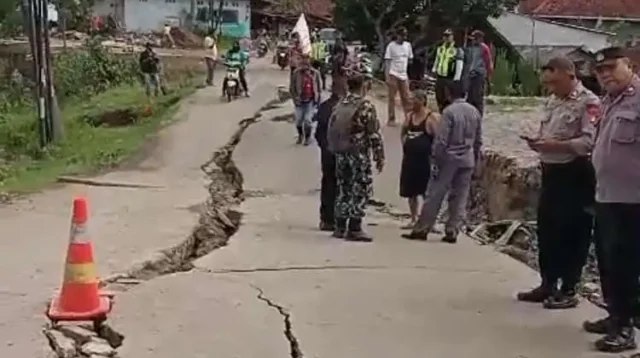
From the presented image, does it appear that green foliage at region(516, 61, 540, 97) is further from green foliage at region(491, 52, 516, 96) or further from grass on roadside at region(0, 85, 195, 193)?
grass on roadside at region(0, 85, 195, 193)

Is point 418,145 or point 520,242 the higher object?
point 418,145

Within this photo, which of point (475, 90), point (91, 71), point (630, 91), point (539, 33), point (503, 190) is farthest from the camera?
point (91, 71)

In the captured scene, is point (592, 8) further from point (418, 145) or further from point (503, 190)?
point (418, 145)

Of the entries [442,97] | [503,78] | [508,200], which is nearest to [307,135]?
[508,200]

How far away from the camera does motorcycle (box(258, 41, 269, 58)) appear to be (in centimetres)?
5004

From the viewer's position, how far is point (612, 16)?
3859 cm

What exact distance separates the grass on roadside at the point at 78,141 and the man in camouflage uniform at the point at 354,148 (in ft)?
15.6

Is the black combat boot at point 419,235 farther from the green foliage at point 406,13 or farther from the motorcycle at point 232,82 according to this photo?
the green foliage at point 406,13

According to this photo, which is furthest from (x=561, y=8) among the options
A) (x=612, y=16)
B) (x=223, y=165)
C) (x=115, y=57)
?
(x=223, y=165)

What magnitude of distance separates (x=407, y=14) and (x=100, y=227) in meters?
24.1

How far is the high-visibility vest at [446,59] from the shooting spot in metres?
15.0

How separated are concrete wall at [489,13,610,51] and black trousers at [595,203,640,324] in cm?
2466

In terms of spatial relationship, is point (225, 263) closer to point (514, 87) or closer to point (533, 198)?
point (533, 198)

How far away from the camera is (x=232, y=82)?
2514 cm
